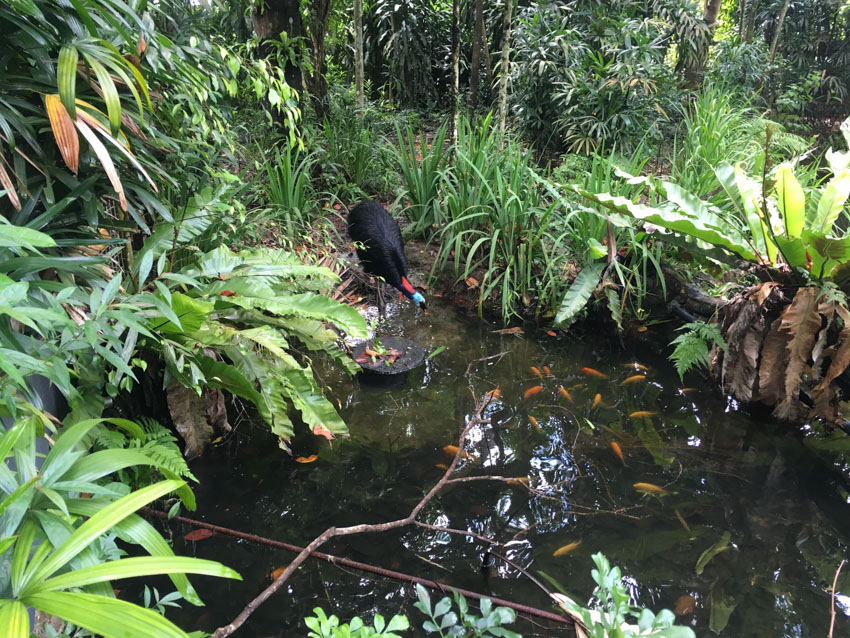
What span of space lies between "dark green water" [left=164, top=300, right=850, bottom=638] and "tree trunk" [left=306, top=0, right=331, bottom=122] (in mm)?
2963

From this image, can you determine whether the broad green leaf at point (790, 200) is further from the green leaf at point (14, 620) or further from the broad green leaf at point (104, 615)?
the green leaf at point (14, 620)

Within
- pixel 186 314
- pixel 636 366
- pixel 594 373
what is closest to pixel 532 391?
pixel 594 373

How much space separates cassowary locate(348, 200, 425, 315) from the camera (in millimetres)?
3663

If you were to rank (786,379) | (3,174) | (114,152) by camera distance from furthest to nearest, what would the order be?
(786,379), (114,152), (3,174)

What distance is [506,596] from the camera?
5.62 feet

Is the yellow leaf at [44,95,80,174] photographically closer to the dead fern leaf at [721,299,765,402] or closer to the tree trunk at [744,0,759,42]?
the dead fern leaf at [721,299,765,402]

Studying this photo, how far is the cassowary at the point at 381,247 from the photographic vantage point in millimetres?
3663

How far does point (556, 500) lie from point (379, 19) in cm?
760

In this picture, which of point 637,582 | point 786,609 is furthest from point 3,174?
point 786,609

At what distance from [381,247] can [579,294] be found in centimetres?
141

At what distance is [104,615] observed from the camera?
0.68 metres

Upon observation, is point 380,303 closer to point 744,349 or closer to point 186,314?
point 186,314

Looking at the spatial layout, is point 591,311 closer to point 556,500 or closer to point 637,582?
point 556,500

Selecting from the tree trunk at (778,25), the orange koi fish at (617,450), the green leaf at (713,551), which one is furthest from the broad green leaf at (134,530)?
the tree trunk at (778,25)
